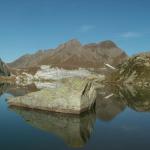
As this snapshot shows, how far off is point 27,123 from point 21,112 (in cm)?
772

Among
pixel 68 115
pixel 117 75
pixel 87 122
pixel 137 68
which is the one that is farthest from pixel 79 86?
pixel 117 75

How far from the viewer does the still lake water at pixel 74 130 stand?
24859 mm

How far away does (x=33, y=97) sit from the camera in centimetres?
4338

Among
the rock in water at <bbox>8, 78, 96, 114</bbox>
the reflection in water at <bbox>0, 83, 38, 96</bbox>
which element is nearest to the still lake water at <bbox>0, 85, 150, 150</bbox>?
the rock in water at <bbox>8, 78, 96, 114</bbox>

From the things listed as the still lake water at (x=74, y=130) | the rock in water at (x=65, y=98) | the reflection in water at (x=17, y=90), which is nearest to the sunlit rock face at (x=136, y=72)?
the reflection in water at (x=17, y=90)

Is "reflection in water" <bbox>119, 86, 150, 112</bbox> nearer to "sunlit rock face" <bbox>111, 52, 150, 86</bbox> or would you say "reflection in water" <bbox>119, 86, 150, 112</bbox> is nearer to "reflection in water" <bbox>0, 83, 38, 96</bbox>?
"reflection in water" <bbox>0, 83, 38, 96</bbox>

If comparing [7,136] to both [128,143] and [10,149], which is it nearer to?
[10,149]

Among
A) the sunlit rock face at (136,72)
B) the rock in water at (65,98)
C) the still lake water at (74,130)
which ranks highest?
A: the sunlit rock face at (136,72)

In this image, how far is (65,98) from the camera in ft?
131

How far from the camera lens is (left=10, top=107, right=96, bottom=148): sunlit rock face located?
2728 cm

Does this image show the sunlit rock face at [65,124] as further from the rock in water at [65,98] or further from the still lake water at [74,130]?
the rock in water at [65,98]

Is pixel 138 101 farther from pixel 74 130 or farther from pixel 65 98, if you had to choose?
pixel 74 130

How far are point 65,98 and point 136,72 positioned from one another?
141m

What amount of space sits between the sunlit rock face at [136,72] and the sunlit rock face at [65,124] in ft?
394
